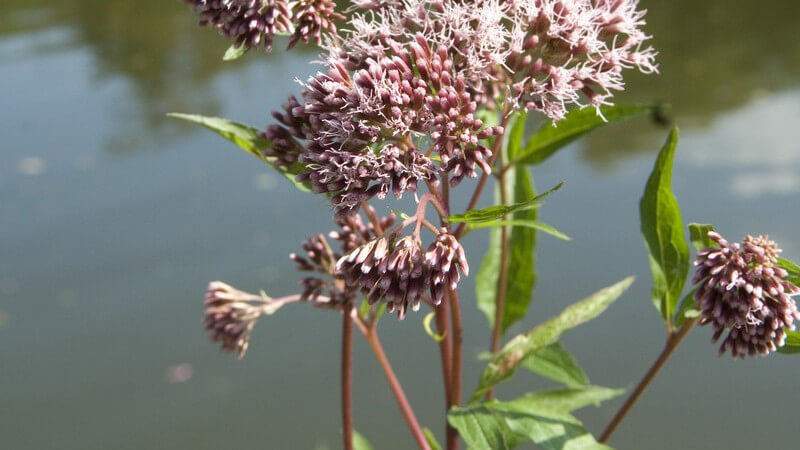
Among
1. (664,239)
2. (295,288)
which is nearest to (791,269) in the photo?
(664,239)

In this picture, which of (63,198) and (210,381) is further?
(63,198)

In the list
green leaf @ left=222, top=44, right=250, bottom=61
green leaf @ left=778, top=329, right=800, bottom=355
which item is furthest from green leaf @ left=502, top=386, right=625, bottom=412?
green leaf @ left=222, top=44, right=250, bottom=61

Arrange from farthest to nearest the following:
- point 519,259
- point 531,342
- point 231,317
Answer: point 519,259
point 231,317
point 531,342

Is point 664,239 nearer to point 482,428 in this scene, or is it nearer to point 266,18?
point 482,428

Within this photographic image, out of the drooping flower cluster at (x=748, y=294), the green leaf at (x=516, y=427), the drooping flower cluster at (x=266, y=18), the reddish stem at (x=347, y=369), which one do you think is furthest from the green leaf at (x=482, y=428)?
the drooping flower cluster at (x=266, y=18)

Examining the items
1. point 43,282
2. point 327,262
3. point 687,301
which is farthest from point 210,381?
point 687,301

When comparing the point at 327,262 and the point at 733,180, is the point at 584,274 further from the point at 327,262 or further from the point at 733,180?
the point at 327,262

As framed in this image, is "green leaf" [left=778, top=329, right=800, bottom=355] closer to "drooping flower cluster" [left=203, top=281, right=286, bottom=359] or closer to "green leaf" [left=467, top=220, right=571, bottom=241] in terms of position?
"green leaf" [left=467, top=220, right=571, bottom=241]
